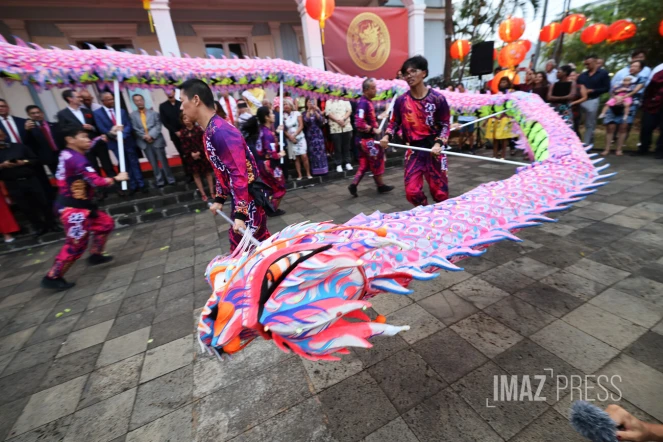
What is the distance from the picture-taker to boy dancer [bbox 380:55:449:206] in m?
3.15

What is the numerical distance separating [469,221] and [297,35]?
10591 millimetres

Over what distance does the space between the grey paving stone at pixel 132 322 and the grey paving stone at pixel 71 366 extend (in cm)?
17

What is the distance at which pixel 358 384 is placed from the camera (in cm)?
184

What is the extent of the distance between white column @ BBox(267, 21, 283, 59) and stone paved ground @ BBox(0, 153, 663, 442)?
8976 mm

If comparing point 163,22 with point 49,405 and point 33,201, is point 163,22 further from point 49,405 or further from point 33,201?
point 49,405

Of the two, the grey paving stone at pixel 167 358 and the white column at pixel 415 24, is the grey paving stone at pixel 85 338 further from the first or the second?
the white column at pixel 415 24

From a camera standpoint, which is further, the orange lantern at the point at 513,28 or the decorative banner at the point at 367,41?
the orange lantern at the point at 513,28

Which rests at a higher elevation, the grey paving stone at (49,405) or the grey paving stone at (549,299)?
the grey paving stone at (549,299)

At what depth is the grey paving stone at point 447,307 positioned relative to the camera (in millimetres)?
2318

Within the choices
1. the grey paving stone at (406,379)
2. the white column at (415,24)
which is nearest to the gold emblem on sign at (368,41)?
the white column at (415,24)

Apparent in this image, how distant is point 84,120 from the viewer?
17.8ft

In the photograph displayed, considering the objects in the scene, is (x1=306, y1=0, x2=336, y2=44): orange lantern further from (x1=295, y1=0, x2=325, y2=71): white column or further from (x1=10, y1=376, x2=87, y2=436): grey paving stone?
(x1=10, y1=376, x2=87, y2=436): grey paving stone

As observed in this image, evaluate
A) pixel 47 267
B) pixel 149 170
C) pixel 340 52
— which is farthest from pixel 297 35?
pixel 47 267

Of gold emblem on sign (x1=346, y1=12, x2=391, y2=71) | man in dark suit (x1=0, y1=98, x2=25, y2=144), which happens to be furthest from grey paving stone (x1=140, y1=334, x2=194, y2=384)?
gold emblem on sign (x1=346, y1=12, x2=391, y2=71)
